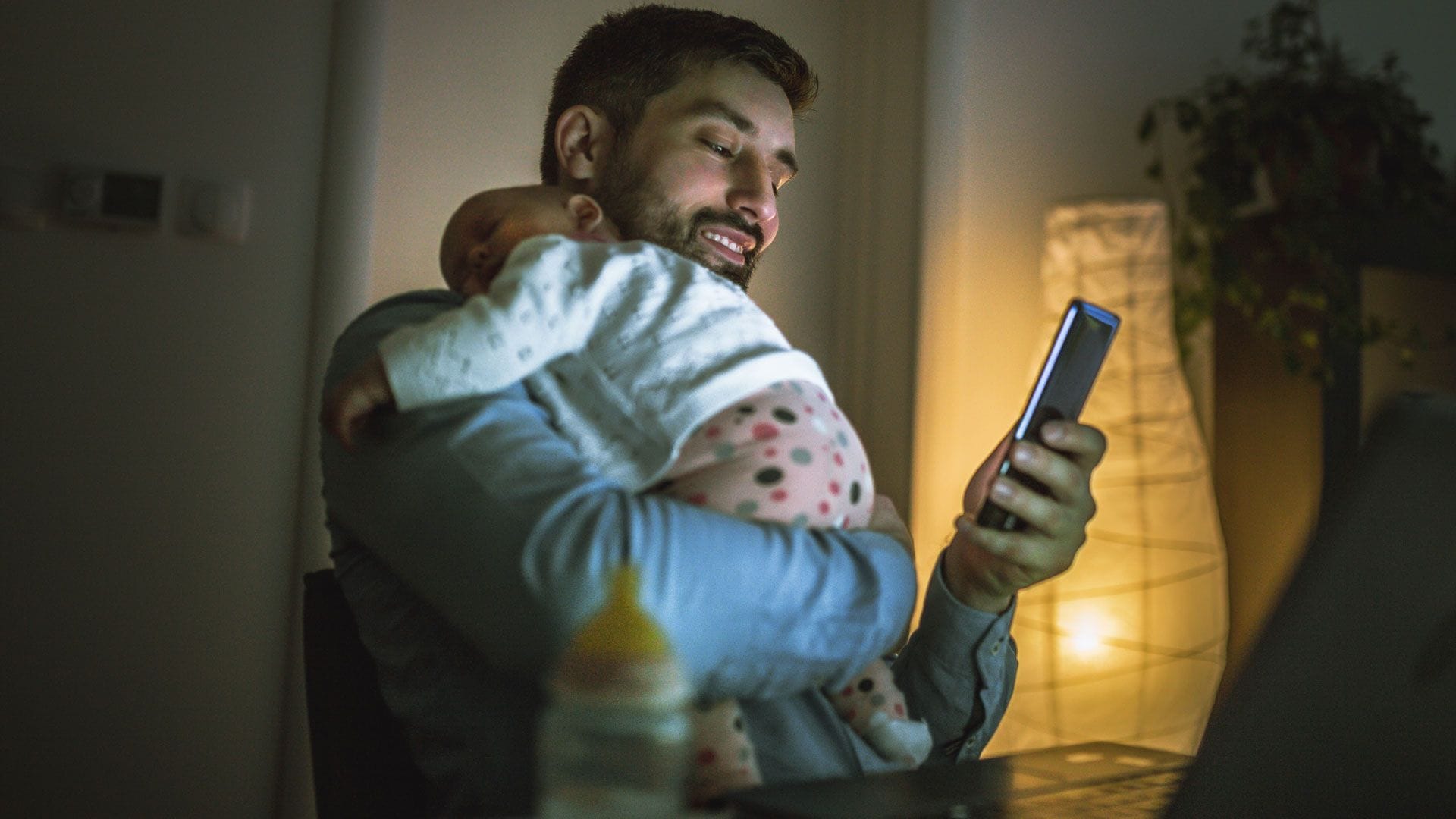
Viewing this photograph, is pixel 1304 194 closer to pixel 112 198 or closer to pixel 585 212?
pixel 585 212

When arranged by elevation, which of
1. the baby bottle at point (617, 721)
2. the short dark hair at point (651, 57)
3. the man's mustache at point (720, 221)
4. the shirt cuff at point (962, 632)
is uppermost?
the short dark hair at point (651, 57)

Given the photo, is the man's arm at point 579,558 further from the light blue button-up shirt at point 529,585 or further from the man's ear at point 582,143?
the man's ear at point 582,143

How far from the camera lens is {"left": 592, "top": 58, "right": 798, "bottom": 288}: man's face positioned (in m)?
1.31

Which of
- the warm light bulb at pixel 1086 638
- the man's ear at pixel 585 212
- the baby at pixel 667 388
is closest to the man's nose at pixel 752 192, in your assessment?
the man's ear at pixel 585 212

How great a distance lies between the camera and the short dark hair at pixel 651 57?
1361 millimetres

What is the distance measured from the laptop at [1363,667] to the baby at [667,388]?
1.06 feet

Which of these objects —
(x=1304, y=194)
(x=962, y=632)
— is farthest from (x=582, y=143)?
(x=1304, y=194)

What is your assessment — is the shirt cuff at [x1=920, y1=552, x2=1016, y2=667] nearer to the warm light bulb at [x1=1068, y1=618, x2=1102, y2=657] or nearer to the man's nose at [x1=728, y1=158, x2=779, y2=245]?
the man's nose at [x1=728, y1=158, x2=779, y2=245]

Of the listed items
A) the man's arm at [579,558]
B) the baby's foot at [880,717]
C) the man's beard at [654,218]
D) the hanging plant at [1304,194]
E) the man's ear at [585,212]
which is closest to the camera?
the man's arm at [579,558]

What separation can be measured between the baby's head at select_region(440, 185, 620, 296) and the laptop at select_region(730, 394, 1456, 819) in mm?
588

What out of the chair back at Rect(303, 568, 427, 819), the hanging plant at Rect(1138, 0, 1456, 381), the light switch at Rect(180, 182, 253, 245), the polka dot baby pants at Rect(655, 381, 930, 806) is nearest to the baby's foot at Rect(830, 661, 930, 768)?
the polka dot baby pants at Rect(655, 381, 930, 806)

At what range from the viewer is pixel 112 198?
1864 mm

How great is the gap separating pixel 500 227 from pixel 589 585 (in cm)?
42

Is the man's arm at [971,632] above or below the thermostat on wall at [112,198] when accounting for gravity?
below
